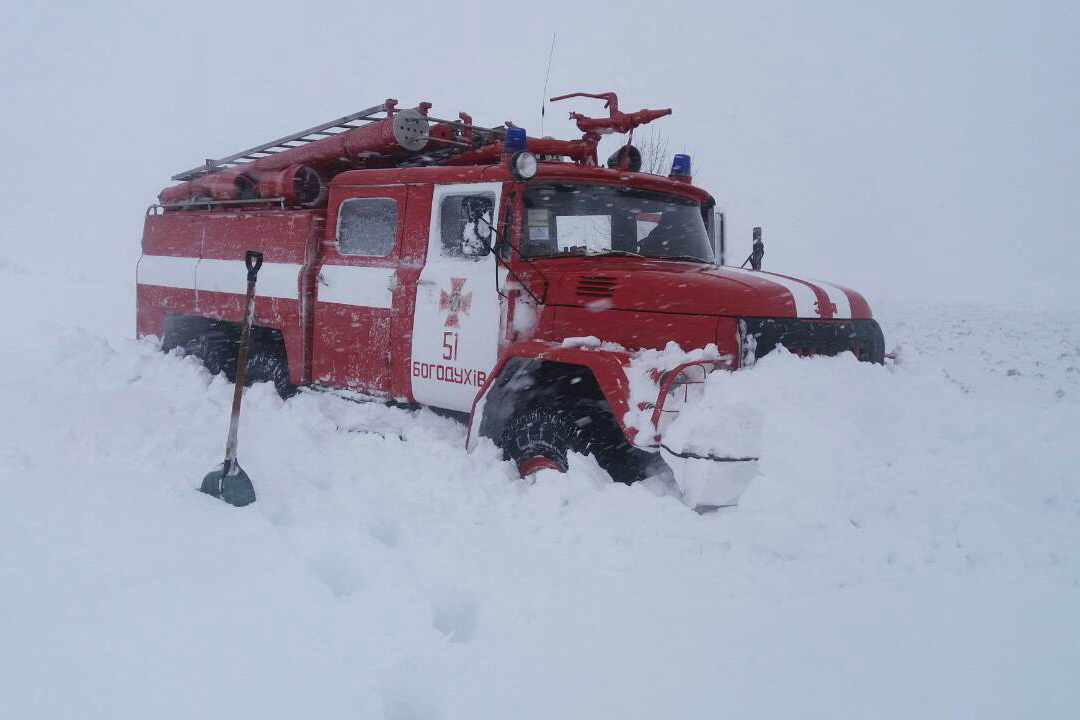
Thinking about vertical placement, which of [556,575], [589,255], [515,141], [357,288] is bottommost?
[556,575]

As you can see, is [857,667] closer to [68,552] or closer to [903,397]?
[903,397]

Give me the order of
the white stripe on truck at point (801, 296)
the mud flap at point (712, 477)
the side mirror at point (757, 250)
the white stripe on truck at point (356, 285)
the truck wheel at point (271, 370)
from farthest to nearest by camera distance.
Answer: the truck wheel at point (271, 370)
the side mirror at point (757, 250)
the white stripe on truck at point (356, 285)
the white stripe on truck at point (801, 296)
the mud flap at point (712, 477)

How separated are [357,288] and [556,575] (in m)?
3.36

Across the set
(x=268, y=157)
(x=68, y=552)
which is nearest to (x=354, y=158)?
(x=268, y=157)

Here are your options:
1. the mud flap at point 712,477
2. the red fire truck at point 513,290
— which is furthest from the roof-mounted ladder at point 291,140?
the mud flap at point 712,477

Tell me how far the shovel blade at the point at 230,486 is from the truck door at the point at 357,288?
1816 millimetres

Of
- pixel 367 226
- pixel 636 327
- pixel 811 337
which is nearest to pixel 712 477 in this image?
pixel 636 327

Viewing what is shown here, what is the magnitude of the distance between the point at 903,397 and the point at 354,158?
181 inches

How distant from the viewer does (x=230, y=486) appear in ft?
13.1

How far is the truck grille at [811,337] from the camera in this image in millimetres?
4172

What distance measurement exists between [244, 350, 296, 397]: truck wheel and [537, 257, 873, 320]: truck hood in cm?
309

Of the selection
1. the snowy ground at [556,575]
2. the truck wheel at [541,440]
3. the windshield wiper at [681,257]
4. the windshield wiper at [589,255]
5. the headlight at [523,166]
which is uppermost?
the headlight at [523,166]

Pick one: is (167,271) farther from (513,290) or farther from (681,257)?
(681,257)

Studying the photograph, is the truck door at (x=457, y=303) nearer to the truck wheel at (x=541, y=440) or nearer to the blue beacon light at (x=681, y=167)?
the truck wheel at (x=541, y=440)
